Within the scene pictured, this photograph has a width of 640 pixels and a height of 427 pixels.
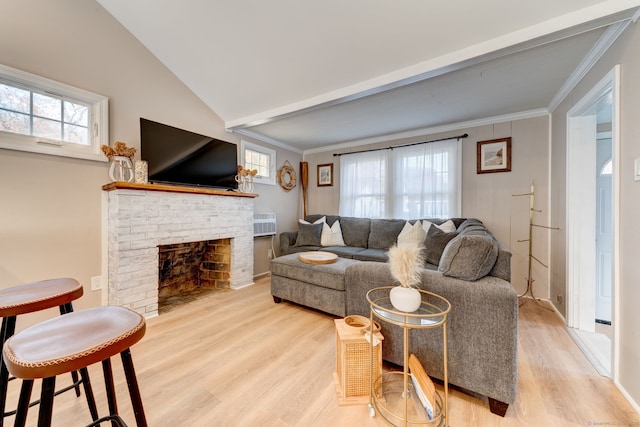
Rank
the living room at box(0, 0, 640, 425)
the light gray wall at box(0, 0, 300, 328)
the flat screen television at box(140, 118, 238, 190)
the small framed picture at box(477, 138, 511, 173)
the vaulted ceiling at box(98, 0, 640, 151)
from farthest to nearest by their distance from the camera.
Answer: the small framed picture at box(477, 138, 511, 173) < the flat screen television at box(140, 118, 238, 190) < the light gray wall at box(0, 0, 300, 328) < the vaulted ceiling at box(98, 0, 640, 151) < the living room at box(0, 0, 640, 425)

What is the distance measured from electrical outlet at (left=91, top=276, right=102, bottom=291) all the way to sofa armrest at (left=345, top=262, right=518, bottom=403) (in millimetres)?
2605

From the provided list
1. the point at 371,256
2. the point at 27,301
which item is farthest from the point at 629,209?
the point at 27,301

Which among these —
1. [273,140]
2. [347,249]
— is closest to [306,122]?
[273,140]

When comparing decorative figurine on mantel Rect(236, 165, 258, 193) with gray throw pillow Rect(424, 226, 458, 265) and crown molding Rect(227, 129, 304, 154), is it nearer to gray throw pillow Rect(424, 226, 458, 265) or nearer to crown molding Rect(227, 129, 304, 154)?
crown molding Rect(227, 129, 304, 154)

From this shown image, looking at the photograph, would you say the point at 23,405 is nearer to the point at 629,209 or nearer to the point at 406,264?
the point at 406,264

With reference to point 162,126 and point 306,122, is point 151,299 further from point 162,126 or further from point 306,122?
point 306,122

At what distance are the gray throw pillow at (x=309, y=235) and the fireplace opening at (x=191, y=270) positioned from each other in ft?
3.53

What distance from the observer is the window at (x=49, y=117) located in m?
1.83

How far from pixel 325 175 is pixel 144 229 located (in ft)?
9.84

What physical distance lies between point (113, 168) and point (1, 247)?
2.98ft

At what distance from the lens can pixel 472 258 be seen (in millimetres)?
1327

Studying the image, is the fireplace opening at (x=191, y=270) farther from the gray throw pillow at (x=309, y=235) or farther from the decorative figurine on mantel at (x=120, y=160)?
the gray throw pillow at (x=309, y=235)

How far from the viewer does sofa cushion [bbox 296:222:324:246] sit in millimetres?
3762

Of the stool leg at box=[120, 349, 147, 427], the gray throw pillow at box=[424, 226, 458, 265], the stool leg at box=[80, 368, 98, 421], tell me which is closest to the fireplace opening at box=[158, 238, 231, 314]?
the stool leg at box=[80, 368, 98, 421]
